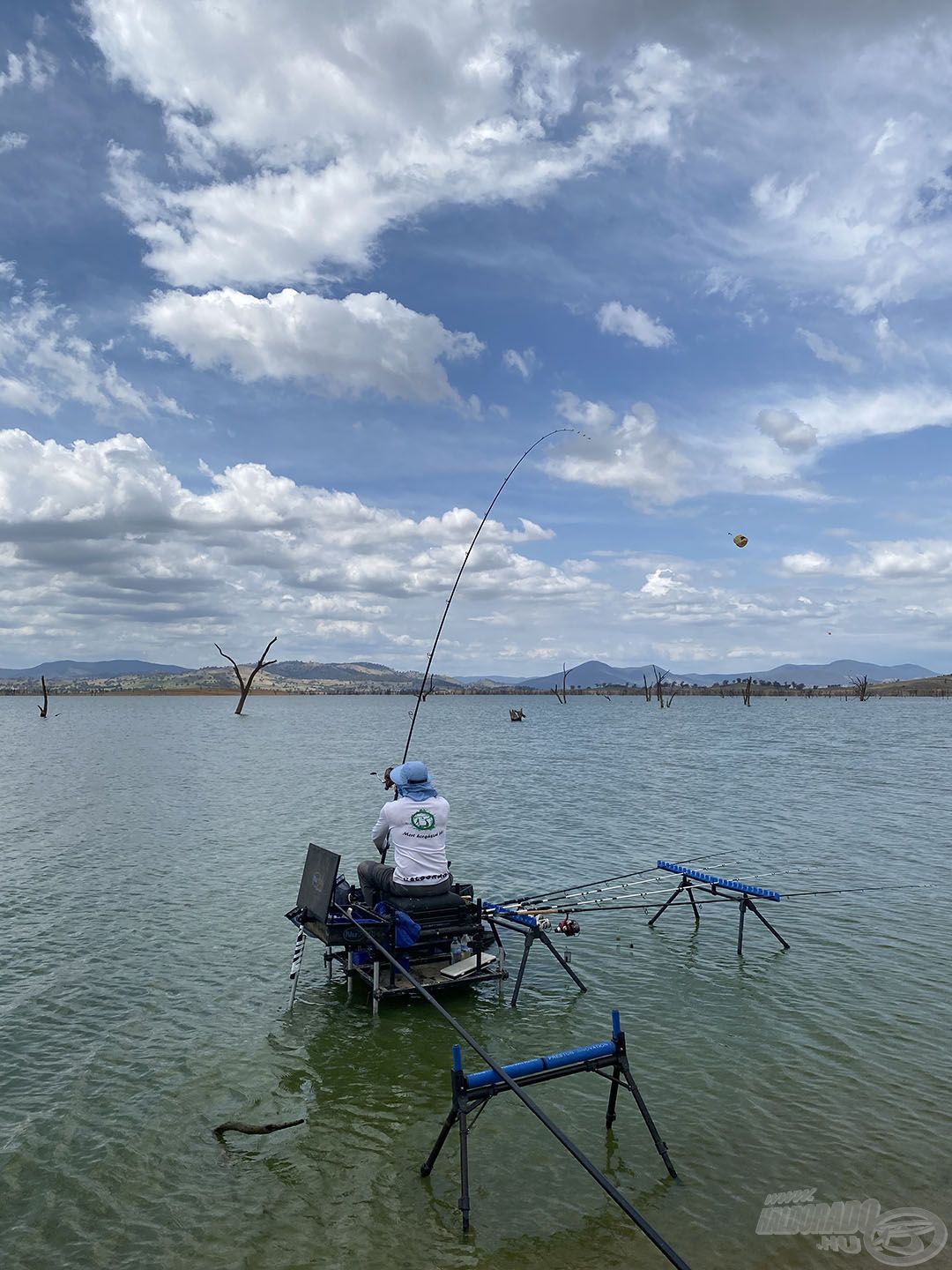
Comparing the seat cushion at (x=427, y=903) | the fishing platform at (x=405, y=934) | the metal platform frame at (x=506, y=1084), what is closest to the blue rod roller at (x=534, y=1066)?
the metal platform frame at (x=506, y=1084)

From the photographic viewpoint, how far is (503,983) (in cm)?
1273

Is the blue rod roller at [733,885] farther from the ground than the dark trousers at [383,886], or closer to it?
closer to it

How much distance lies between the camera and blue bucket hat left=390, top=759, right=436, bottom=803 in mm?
11773

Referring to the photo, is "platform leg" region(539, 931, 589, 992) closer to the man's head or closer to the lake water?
the lake water

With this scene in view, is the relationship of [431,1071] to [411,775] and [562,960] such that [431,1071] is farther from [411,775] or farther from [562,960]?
[411,775]

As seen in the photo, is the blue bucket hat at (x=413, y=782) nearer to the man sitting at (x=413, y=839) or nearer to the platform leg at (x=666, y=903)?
the man sitting at (x=413, y=839)

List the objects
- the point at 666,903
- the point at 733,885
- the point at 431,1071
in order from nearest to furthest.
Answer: the point at 431,1071 < the point at 733,885 < the point at 666,903

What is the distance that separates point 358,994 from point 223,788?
93.8ft

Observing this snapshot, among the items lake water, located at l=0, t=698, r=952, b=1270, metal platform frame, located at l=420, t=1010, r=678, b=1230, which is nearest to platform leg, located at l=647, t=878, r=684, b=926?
lake water, located at l=0, t=698, r=952, b=1270

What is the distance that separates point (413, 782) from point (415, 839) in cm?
82

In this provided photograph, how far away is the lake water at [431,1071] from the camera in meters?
6.93

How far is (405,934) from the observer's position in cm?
1099

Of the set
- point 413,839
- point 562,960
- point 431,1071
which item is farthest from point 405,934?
point 562,960

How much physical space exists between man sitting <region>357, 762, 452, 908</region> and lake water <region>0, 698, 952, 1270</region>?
1768 mm
